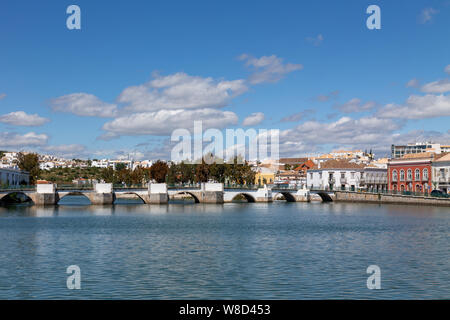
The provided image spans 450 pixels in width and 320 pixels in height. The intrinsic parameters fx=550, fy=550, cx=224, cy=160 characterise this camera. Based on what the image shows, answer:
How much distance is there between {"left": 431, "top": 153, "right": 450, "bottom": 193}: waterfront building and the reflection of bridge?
27.0 metres

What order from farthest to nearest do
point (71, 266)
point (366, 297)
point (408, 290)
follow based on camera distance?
point (71, 266), point (408, 290), point (366, 297)

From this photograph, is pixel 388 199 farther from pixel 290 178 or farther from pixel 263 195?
pixel 290 178

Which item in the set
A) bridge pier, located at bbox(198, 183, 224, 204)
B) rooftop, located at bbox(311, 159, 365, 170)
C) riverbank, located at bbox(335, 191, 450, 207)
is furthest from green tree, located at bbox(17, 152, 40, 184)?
riverbank, located at bbox(335, 191, 450, 207)

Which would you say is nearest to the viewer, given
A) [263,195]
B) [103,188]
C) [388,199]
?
[103,188]

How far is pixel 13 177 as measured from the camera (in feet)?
422

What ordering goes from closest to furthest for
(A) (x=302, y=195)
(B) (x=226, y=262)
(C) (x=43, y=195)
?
(B) (x=226, y=262)
(C) (x=43, y=195)
(A) (x=302, y=195)

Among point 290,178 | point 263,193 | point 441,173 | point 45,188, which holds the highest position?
point 441,173

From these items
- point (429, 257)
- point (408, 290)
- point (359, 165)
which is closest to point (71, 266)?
point (408, 290)

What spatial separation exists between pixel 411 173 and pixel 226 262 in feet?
289

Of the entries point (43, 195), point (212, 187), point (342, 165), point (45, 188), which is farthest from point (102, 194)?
point (342, 165)
